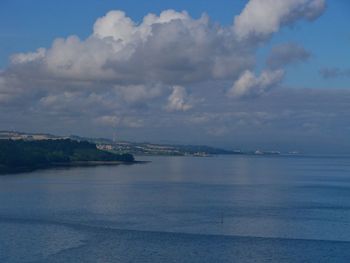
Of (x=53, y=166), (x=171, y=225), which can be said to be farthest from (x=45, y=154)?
(x=171, y=225)

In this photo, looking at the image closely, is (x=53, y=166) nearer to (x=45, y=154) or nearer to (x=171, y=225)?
(x=45, y=154)

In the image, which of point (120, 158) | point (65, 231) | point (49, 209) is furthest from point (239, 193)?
point (120, 158)

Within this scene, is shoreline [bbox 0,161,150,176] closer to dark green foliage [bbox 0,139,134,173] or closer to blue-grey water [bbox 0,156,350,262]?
dark green foliage [bbox 0,139,134,173]

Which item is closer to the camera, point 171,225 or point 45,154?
point 171,225

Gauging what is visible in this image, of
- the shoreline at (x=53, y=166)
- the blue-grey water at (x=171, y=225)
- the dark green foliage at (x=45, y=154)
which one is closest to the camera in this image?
the blue-grey water at (x=171, y=225)

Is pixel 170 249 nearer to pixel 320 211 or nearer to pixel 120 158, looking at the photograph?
pixel 320 211

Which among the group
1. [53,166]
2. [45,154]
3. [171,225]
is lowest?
[171,225]

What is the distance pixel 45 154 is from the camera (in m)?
81.3

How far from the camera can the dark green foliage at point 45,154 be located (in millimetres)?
72188

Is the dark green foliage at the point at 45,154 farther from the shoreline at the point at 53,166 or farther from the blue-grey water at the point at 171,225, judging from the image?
the blue-grey water at the point at 171,225

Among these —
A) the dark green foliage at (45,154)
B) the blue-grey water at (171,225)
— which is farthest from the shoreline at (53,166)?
the blue-grey water at (171,225)

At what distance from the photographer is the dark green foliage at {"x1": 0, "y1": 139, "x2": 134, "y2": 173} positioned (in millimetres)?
72188

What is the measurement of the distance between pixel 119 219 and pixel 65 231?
4.26 meters

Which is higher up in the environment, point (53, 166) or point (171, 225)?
point (53, 166)
